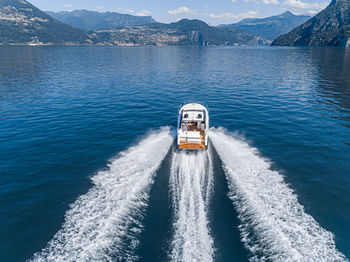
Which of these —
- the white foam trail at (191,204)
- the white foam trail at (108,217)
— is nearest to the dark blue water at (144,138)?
the white foam trail at (108,217)

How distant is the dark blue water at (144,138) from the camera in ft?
36.2

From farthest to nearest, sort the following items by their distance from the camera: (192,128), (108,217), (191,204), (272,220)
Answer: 1. (192,128)
2. (191,204)
3. (108,217)
4. (272,220)

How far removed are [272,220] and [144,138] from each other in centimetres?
1505

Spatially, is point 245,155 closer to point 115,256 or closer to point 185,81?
point 115,256

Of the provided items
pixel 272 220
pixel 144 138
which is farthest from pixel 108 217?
pixel 144 138

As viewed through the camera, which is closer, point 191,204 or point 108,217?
point 108,217

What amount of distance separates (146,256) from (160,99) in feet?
99.9

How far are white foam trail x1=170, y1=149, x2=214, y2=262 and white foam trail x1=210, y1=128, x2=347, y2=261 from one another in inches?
74.8

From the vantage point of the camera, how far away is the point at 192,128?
75.6ft

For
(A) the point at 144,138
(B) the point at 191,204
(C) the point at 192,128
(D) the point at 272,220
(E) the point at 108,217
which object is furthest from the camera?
(C) the point at 192,128

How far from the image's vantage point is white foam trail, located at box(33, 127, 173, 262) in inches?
376

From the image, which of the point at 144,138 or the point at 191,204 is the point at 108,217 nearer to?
the point at 191,204

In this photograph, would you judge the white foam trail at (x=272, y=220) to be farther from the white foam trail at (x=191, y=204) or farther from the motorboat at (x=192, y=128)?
the motorboat at (x=192, y=128)

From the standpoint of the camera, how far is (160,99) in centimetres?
3753
